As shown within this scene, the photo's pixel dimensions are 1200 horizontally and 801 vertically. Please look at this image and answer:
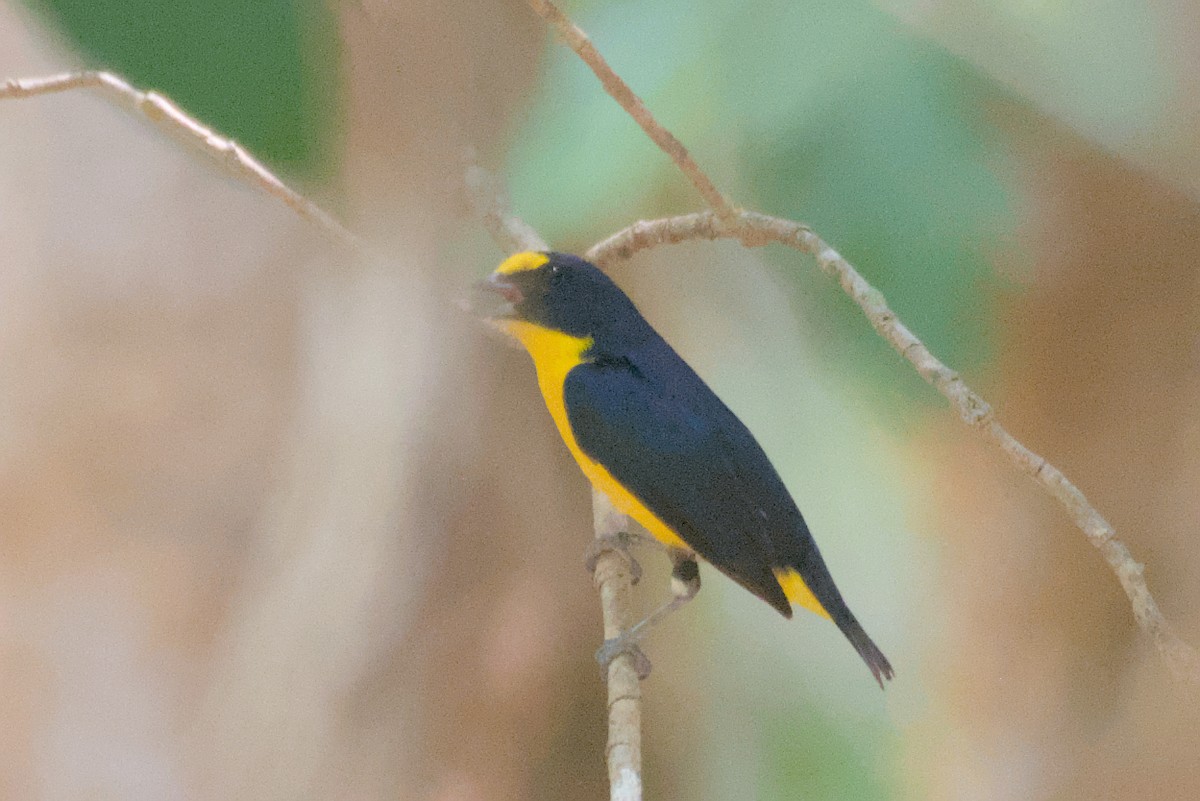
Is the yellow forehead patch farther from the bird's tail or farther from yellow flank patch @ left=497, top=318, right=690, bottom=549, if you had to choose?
the bird's tail

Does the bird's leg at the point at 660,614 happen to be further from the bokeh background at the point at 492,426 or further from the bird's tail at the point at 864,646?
the bird's tail at the point at 864,646

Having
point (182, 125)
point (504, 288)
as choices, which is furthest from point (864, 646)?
point (182, 125)

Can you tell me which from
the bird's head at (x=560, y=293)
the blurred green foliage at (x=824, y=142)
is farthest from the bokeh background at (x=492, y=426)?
the bird's head at (x=560, y=293)

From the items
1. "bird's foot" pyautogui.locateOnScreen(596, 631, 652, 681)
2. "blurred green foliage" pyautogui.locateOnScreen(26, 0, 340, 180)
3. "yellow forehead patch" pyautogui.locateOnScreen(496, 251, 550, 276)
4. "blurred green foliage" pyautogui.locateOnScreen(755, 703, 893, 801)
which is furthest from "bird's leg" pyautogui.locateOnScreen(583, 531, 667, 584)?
"blurred green foliage" pyautogui.locateOnScreen(26, 0, 340, 180)

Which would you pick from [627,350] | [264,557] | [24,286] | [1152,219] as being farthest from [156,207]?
[1152,219]

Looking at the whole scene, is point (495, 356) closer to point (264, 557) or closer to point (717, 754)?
point (264, 557)

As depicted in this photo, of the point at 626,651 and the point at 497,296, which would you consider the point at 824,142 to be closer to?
the point at 497,296
